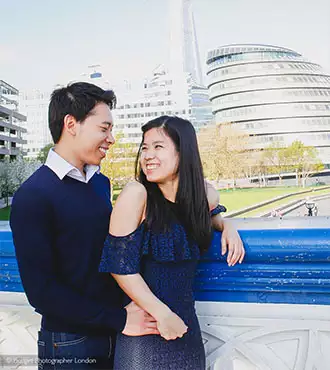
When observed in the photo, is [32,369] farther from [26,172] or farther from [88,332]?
[26,172]

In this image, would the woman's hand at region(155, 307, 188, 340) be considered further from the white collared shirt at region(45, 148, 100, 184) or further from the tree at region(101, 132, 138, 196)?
the tree at region(101, 132, 138, 196)

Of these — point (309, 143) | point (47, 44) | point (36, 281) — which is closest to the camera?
point (36, 281)

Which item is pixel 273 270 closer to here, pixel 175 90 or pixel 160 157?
pixel 160 157

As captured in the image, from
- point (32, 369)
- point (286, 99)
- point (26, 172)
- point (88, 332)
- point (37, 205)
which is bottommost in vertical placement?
point (32, 369)

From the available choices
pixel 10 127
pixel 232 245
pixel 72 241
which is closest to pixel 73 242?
pixel 72 241

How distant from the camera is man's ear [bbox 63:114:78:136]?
675mm

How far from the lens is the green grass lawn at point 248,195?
2191cm

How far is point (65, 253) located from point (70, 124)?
0.18 metres

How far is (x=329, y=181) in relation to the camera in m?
24.6

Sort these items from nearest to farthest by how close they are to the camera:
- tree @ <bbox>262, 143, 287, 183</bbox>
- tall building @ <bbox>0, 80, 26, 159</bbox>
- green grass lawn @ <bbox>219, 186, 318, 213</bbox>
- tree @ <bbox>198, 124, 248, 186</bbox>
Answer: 1. green grass lawn @ <bbox>219, 186, 318, 213</bbox>
2. tree @ <bbox>198, 124, 248, 186</bbox>
3. tree @ <bbox>262, 143, 287, 183</bbox>
4. tall building @ <bbox>0, 80, 26, 159</bbox>

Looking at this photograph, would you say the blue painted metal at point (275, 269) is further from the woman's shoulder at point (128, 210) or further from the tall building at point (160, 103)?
Result: the tall building at point (160, 103)

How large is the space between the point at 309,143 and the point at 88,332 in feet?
82.6

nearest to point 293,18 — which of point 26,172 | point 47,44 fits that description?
point 47,44

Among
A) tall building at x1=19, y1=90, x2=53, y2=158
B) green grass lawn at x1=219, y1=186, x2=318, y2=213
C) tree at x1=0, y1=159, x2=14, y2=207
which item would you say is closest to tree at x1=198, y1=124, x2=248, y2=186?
green grass lawn at x1=219, y1=186, x2=318, y2=213
